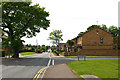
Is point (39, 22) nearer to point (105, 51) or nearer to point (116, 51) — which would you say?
point (105, 51)

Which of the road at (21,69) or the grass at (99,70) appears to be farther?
the grass at (99,70)

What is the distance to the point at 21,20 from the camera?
30141 millimetres

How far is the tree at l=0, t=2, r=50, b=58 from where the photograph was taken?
98.4 feet

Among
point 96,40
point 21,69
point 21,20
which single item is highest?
point 21,20

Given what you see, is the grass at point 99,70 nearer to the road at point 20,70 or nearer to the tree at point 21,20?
the road at point 20,70

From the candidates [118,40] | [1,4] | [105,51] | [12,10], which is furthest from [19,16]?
[118,40]

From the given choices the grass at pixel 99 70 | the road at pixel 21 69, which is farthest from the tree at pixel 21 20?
the grass at pixel 99 70

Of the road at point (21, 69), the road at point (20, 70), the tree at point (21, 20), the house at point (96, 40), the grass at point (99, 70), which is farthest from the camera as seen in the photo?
the house at point (96, 40)

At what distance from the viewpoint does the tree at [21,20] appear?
98.4 ft

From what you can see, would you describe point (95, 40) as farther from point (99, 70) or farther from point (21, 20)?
point (99, 70)

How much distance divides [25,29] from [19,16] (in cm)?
419

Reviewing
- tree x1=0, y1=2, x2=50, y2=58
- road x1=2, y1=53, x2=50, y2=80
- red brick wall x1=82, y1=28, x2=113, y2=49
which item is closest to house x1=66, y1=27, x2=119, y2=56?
red brick wall x1=82, y1=28, x2=113, y2=49

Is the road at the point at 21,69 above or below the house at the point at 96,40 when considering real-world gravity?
below

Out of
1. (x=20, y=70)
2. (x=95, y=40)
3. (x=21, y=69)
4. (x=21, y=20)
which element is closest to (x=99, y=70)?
(x=20, y=70)
